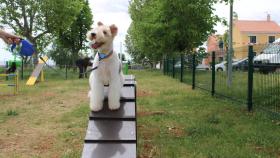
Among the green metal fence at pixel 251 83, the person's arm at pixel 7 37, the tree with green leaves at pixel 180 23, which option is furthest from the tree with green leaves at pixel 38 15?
the person's arm at pixel 7 37

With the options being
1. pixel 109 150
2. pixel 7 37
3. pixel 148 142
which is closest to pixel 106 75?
pixel 109 150

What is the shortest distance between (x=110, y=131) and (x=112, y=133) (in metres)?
0.07

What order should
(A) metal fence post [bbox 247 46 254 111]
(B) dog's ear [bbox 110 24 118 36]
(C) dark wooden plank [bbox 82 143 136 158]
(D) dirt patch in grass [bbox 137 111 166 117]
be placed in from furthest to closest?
1. (A) metal fence post [bbox 247 46 254 111]
2. (D) dirt patch in grass [bbox 137 111 166 117]
3. (B) dog's ear [bbox 110 24 118 36]
4. (C) dark wooden plank [bbox 82 143 136 158]

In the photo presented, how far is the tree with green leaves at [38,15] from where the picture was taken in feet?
98.3

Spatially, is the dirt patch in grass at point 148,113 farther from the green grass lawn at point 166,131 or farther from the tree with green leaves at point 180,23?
the tree with green leaves at point 180,23

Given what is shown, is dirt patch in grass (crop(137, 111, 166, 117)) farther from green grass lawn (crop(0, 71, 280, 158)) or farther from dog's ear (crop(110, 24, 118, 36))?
dog's ear (crop(110, 24, 118, 36))

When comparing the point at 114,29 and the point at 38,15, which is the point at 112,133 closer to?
the point at 114,29

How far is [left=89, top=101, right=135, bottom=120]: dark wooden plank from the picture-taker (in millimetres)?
6082

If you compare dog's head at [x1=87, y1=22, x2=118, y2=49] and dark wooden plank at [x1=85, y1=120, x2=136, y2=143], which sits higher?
dog's head at [x1=87, y1=22, x2=118, y2=49]

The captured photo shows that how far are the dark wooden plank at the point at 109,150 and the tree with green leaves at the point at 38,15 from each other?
25318 mm

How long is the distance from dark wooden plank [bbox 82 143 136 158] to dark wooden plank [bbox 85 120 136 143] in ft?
0.26

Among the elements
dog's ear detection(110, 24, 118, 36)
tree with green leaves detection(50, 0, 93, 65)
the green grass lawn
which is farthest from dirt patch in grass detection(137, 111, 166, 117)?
tree with green leaves detection(50, 0, 93, 65)

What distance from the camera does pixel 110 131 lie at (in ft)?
18.8

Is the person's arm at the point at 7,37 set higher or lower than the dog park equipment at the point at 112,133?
higher
